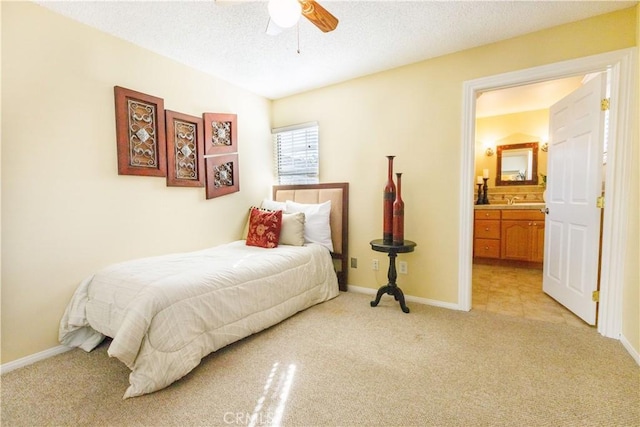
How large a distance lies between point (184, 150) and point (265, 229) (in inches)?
41.9

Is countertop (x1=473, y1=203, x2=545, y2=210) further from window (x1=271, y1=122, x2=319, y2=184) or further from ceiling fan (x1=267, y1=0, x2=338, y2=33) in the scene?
ceiling fan (x1=267, y1=0, x2=338, y2=33)

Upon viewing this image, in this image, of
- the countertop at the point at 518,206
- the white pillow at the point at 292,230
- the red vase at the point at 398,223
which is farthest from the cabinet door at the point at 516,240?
the white pillow at the point at 292,230

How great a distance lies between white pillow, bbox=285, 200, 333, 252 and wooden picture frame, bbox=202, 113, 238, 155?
1.06m

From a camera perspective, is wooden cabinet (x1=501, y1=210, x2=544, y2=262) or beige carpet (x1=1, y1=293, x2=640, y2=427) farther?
wooden cabinet (x1=501, y1=210, x2=544, y2=262)

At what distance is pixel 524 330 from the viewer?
88.9 inches

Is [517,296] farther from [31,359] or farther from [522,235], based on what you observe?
[31,359]

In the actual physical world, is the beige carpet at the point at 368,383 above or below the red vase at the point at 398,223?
below

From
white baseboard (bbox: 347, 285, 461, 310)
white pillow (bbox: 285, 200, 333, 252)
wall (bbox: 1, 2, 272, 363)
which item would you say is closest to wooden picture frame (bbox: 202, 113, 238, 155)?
wall (bbox: 1, 2, 272, 363)

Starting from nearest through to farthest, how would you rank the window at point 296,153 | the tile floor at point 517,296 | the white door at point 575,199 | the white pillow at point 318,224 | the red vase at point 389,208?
the white door at point 575,199 → the tile floor at point 517,296 → the red vase at point 389,208 → the white pillow at point 318,224 → the window at point 296,153

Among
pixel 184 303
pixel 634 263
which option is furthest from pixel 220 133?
pixel 634 263

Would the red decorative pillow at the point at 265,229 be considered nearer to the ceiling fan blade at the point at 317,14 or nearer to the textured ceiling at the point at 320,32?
the textured ceiling at the point at 320,32

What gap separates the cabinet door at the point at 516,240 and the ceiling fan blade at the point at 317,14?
386cm

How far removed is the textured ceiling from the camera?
1.97 m

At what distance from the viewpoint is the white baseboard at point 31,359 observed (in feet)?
5.98
